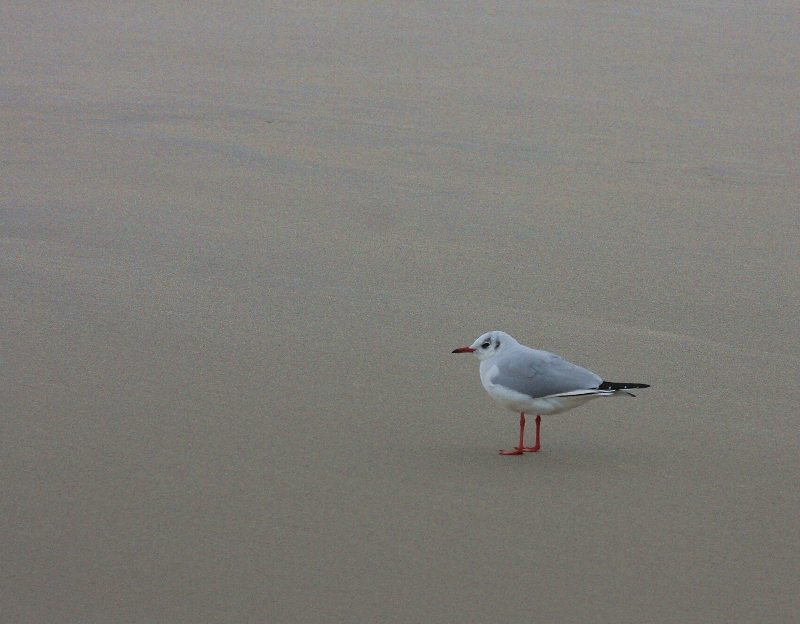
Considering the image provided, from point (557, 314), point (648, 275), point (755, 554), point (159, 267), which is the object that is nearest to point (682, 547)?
point (755, 554)

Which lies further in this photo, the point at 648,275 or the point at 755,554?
the point at 648,275

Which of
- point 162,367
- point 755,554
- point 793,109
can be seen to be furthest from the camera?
point 793,109

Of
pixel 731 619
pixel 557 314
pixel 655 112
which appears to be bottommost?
pixel 731 619

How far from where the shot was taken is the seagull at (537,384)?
148 inches

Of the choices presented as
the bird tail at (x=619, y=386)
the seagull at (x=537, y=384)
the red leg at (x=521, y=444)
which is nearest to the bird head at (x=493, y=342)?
the seagull at (x=537, y=384)

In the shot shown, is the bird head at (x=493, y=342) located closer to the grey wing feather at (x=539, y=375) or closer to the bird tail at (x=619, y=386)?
the grey wing feather at (x=539, y=375)

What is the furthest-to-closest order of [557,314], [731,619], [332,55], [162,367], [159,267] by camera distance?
1. [332,55]
2. [159,267]
3. [557,314]
4. [162,367]
5. [731,619]

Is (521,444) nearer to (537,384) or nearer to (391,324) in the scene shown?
(537,384)

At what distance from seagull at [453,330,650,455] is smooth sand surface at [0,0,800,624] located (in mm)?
184

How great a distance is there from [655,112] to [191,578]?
6079 mm

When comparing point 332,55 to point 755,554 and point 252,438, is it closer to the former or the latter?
point 252,438

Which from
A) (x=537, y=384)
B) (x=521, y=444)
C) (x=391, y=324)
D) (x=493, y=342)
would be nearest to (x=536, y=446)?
(x=521, y=444)

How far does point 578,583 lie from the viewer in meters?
3.05

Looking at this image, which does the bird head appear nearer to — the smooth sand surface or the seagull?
the seagull
